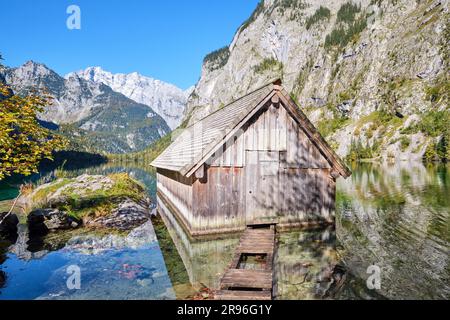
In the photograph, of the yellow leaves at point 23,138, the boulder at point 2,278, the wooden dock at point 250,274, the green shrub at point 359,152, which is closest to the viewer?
the wooden dock at point 250,274

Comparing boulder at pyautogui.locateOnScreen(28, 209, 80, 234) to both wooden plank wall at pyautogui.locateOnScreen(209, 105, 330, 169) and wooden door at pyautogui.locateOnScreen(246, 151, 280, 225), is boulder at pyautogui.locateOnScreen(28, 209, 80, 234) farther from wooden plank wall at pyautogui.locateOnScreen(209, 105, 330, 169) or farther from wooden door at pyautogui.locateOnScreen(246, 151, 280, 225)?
wooden door at pyautogui.locateOnScreen(246, 151, 280, 225)

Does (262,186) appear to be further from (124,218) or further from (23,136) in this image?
(23,136)

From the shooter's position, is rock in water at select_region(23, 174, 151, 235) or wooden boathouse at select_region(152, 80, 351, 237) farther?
rock in water at select_region(23, 174, 151, 235)

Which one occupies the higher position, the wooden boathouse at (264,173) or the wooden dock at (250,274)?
the wooden boathouse at (264,173)

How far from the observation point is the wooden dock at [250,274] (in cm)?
751

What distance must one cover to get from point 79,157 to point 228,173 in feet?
615

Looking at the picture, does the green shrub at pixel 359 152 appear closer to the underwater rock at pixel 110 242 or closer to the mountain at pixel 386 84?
the mountain at pixel 386 84

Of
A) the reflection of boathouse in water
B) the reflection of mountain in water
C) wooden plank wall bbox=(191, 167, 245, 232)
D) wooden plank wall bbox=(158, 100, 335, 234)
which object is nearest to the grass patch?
the reflection of boathouse in water

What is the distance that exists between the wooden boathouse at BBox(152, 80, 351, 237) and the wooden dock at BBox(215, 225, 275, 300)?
182 cm

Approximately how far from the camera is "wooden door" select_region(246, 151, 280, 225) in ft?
48.2

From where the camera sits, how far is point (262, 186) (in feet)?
48.6

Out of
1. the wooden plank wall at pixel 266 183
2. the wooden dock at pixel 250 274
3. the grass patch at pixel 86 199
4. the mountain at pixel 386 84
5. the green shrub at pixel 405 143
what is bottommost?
the wooden dock at pixel 250 274

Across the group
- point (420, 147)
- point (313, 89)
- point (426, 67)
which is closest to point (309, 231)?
point (420, 147)

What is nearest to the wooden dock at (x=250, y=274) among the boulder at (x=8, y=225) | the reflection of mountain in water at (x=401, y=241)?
the reflection of mountain in water at (x=401, y=241)
